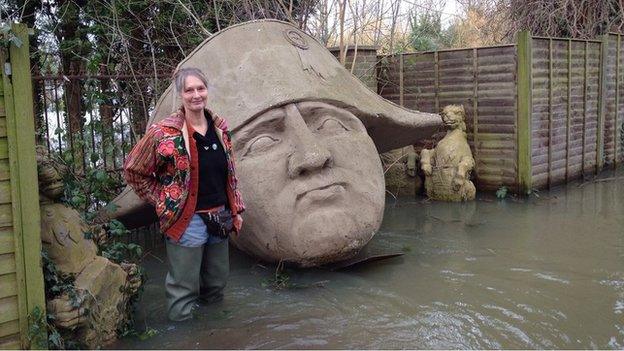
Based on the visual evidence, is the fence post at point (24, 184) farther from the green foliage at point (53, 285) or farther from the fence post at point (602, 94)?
the fence post at point (602, 94)

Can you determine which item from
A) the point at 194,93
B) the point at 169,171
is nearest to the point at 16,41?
the point at 194,93

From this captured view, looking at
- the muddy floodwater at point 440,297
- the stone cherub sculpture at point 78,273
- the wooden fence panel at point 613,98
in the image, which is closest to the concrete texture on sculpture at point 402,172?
the muddy floodwater at point 440,297

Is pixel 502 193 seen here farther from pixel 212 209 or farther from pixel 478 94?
pixel 212 209

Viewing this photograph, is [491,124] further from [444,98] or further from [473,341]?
[473,341]

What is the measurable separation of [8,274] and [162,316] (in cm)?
116

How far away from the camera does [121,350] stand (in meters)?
3.58

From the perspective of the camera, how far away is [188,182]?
12.0 feet

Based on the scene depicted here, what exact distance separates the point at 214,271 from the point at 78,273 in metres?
0.88

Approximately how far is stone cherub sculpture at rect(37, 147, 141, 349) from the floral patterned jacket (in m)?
0.41

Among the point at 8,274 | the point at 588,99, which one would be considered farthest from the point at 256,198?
the point at 588,99

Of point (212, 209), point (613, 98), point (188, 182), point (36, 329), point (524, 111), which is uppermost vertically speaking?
point (613, 98)

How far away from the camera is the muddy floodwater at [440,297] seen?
3.68 metres

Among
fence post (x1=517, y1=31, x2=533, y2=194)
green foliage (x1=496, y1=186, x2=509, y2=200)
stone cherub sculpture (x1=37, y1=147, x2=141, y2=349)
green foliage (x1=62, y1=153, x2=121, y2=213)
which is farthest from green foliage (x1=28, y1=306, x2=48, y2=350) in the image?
fence post (x1=517, y1=31, x2=533, y2=194)

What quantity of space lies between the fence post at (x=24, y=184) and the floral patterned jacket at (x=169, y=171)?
0.63 meters
